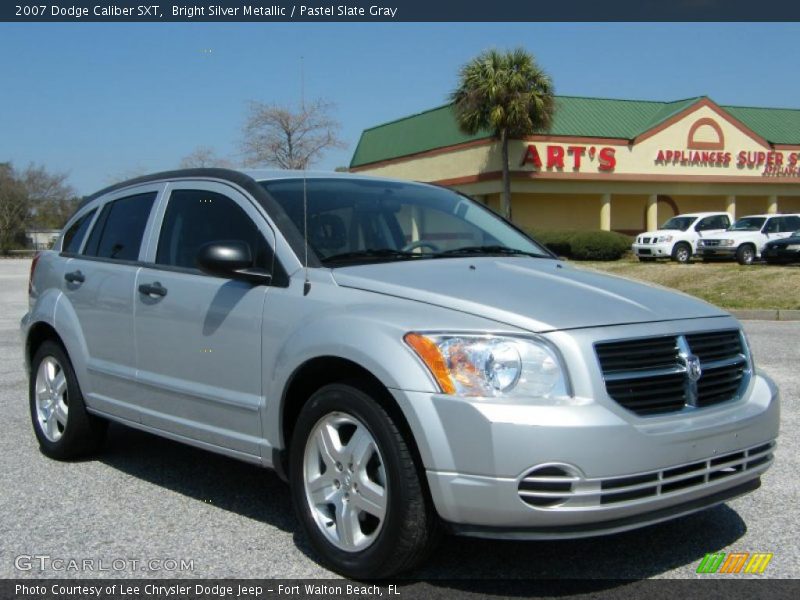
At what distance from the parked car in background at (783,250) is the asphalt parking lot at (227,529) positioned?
819 inches

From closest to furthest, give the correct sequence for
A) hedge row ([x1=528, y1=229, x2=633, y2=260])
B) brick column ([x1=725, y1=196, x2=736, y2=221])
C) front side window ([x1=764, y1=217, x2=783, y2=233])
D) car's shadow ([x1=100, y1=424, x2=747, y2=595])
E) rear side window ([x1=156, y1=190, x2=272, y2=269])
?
car's shadow ([x1=100, y1=424, x2=747, y2=595])
rear side window ([x1=156, y1=190, x2=272, y2=269])
front side window ([x1=764, y1=217, x2=783, y2=233])
hedge row ([x1=528, y1=229, x2=633, y2=260])
brick column ([x1=725, y1=196, x2=736, y2=221])

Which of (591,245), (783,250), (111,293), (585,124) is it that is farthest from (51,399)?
(585,124)

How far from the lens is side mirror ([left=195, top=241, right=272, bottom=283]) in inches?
161

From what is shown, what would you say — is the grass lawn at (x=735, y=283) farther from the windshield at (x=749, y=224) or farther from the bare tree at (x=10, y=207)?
the bare tree at (x=10, y=207)

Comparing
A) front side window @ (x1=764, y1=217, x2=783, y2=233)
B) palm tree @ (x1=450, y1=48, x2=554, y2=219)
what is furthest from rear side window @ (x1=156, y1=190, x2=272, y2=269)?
palm tree @ (x1=450, y1=48, x2=554, y2=219)

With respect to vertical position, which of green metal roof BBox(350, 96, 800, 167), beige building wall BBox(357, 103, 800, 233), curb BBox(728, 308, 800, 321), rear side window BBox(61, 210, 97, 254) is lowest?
curb BBox(728, 308, 800, 321)

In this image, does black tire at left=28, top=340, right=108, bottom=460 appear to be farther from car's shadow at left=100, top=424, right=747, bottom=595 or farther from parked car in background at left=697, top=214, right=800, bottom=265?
parked car in background at left=697, top=214, right=800, bottom=265

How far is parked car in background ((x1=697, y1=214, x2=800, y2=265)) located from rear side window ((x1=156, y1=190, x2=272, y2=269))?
2509 cm

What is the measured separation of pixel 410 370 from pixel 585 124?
125 feet

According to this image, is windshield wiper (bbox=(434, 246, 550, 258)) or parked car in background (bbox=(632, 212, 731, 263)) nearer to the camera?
windshield wiper (bbox=(434, 246, 550, 258))

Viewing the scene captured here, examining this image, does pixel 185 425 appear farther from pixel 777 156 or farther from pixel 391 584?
pixel 777 156

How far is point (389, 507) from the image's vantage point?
343cm

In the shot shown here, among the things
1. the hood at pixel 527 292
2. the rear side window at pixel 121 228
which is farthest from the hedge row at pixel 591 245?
the hood at pixel 527 292

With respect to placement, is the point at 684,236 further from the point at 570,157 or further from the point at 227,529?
the point at 227,529
